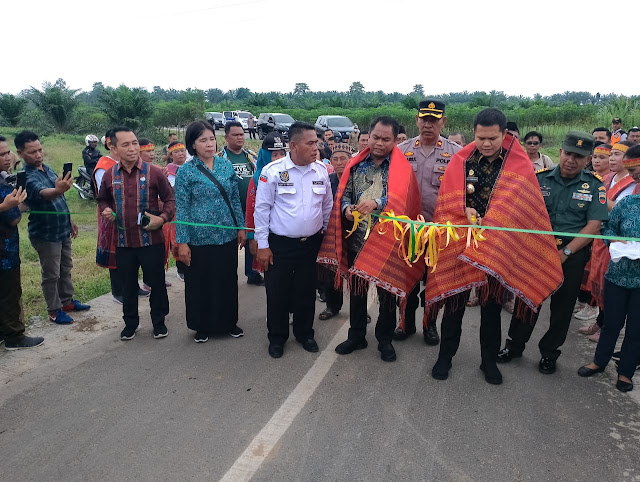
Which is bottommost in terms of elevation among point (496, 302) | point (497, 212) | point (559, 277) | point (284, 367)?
point (284, 367)

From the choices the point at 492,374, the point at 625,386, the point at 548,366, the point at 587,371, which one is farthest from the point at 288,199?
the point at 625,386

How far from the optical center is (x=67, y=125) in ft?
93.0

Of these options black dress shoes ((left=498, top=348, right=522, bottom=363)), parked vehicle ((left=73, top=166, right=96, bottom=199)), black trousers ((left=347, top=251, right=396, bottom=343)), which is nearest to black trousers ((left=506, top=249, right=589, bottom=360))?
black dress shoes ((left=498, top=348, right=522, bottom=363))

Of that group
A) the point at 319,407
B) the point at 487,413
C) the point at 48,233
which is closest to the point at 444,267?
the point at 487,413

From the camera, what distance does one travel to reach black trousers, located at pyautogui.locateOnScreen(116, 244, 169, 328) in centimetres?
455

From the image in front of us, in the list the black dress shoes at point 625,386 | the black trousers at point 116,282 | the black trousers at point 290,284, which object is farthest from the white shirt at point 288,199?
the black dress shoes at point 625,386

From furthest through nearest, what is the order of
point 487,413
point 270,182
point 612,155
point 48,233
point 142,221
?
point 612,155, point 48,233, point 142,221, point 270,182, point 487,413

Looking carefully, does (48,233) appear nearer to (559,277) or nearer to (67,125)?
(559,277)

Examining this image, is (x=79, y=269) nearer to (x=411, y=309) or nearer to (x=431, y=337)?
(x=411, y=309)

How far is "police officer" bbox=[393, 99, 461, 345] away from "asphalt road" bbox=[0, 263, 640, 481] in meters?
0.40

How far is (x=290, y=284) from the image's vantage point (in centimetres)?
438

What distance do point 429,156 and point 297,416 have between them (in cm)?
264

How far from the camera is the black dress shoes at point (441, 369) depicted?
3848 mm

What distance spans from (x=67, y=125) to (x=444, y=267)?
30.3 metres
